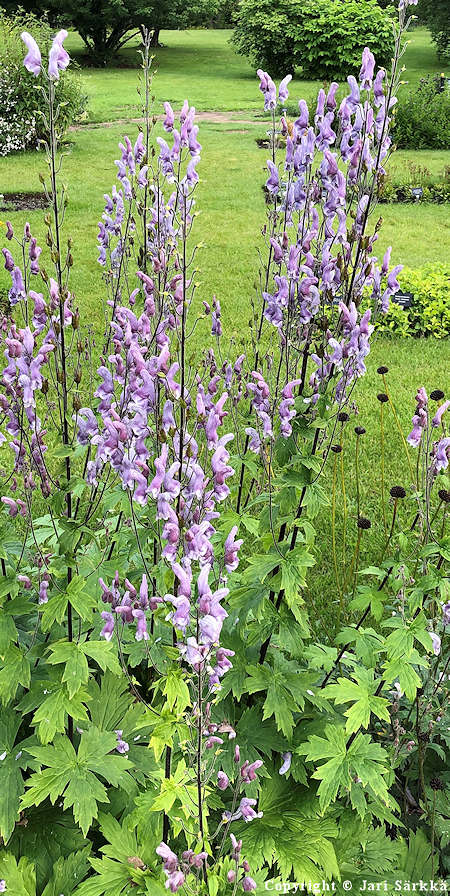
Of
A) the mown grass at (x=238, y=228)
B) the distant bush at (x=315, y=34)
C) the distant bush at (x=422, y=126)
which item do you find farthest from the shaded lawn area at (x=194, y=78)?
the distant bush at (x=422, y=126)

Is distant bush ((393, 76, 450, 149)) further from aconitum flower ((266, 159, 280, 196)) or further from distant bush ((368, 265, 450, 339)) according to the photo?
aconitum flower ((266, 159, 280, 196))

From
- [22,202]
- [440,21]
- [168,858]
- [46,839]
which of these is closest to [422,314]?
[46,839]

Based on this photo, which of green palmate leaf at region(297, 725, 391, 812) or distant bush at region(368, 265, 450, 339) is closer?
green palmate leaf at region(297, 725, 391, 812)

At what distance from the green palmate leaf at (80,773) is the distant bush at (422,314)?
6668 mm

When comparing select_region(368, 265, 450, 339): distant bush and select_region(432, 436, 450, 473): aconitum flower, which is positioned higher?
select_region(432, 436, 450, 473): aconitum flower

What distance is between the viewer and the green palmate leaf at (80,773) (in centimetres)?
239

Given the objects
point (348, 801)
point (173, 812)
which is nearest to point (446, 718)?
point (348, 801)

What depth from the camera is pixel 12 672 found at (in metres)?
2.56

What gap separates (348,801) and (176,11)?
139ft

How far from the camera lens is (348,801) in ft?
9.53

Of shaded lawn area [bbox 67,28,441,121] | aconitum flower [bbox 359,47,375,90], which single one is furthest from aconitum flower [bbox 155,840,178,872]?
shaded lawn area [bbox 67,28,441,121]

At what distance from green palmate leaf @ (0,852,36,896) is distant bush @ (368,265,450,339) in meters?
7.03

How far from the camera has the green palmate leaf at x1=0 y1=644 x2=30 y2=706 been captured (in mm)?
2529

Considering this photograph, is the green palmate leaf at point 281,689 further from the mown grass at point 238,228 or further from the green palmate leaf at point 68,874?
the mown grass at point 238,228
